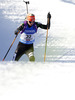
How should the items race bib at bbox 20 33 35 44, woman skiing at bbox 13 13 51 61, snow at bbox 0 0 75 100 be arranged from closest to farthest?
snow at bbox 0 0 75 100 → woman skiing at bbox 13 13 51 61 → race bib at bbox 20 33 35 44

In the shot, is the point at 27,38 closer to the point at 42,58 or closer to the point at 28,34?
the point at 28,34

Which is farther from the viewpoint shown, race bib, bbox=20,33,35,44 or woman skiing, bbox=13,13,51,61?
race bib, bbox=20,33,35,44

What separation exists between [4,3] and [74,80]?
33.7 ft

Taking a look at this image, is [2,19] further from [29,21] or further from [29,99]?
[29,99]

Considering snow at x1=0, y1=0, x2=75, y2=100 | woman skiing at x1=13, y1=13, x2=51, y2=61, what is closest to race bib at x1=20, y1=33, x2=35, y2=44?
woman skiing at x1=13, y1=13, x2=51, y2=61

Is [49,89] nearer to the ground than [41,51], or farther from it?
farther from it

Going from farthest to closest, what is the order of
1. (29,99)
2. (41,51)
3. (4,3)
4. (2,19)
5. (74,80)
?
1. (4,3)
2. (2,19)
3. (41,51)
4. (74,80)
5. (29,99)

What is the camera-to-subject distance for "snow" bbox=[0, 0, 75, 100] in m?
0.77

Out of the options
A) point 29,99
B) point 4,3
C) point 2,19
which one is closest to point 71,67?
point 29,99

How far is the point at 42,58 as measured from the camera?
651 cm

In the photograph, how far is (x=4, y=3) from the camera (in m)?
10.5

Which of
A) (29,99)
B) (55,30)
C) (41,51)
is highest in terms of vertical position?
(29,99)

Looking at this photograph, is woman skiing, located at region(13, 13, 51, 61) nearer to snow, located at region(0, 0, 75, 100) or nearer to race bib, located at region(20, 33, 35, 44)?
race bib, located at region(20, 33, 35, 44)

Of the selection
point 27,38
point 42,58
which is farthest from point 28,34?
point 42,58
